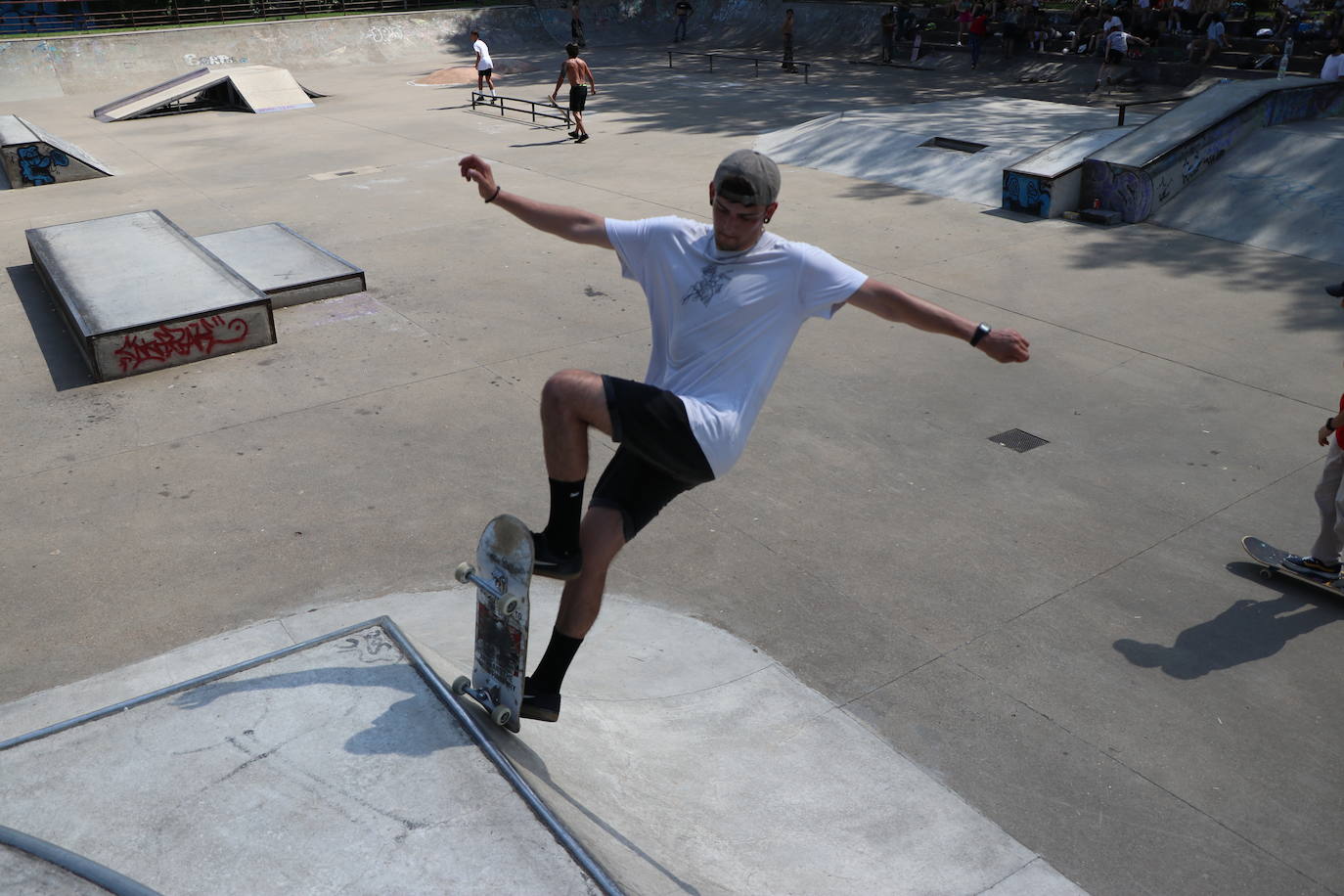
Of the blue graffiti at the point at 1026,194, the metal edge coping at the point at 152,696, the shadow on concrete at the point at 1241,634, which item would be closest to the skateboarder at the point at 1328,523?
the shadow on concrete at the point at 1241,634

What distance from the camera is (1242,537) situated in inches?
221

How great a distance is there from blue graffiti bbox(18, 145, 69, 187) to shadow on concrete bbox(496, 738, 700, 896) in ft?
48.2

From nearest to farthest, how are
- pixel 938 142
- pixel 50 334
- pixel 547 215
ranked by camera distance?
pixel 547 215 → pixel 50 334 → pixel 938 142

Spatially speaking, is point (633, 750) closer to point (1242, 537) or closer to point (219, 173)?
point (1242, 537)

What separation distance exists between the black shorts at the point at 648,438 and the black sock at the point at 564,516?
0.10m

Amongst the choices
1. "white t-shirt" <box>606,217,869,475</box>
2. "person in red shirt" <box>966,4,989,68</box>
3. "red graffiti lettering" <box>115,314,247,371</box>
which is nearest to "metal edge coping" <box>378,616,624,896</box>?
"white t-shirt" <box>606,217,869,475</box>

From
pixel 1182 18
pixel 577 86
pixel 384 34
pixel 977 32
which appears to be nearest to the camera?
pixel 577 86

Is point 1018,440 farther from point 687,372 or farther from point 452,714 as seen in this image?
point 452,714

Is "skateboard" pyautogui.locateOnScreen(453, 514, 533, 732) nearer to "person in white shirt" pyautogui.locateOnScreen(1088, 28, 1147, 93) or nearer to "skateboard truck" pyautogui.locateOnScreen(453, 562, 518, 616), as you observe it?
"skateboard truck" pyautogui.locateOnScreen(453, 562, 518, 616)

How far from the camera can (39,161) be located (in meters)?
14.4

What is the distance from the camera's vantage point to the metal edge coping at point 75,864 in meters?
2.36

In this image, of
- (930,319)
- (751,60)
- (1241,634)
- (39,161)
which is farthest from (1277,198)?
(39,161)

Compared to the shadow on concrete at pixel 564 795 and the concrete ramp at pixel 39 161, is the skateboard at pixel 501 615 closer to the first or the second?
the shadow on concrete at pixel 564 795

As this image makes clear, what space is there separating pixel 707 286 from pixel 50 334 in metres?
7.89
